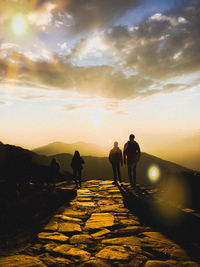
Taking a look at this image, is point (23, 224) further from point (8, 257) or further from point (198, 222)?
point (198, 222)

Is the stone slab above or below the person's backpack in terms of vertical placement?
below

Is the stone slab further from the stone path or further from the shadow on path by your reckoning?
the shadow on path

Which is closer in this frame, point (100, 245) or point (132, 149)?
point (100, 245)

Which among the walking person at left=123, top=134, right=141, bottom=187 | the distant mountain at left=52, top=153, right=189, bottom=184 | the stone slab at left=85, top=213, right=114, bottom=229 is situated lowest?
the distant mountain at left=52, top=153, right=189, bottom=184

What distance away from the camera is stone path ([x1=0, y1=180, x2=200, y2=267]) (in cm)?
289

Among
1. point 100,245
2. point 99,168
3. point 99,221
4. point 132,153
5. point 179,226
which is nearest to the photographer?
point 100,245

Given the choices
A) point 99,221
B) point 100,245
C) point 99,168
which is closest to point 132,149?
point 99,221

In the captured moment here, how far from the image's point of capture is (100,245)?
11.7ft

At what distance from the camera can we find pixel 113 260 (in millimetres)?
2953

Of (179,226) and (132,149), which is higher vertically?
(132,149)

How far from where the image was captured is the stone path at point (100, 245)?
289 centimetres

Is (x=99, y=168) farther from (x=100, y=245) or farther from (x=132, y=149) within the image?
(x=100, y=245)

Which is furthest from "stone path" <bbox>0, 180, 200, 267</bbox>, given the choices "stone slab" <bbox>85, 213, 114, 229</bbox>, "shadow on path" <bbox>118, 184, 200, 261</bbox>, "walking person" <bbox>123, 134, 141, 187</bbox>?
"walking person" <bbox>123, 134, 141, 187</bbox>

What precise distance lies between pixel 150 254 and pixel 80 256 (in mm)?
1034
